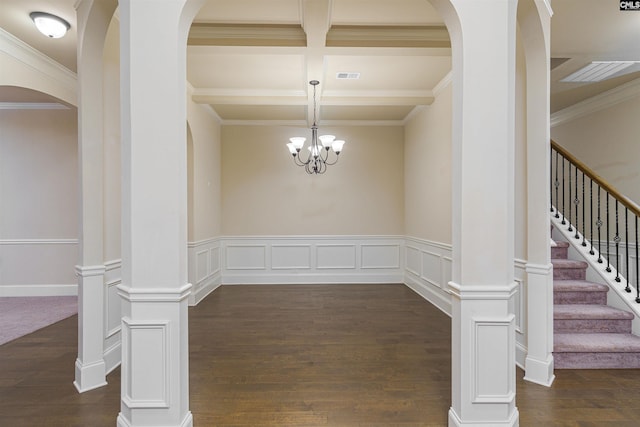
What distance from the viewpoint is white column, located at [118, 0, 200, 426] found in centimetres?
207

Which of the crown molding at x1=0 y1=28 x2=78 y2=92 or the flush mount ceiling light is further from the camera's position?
the crown molding at x1=0 y1=28 x2=78 y2=92

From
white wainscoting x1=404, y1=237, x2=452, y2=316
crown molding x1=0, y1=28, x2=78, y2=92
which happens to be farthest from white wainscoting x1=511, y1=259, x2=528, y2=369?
crown molding x1=0, y1=28, x2=78, y2=92

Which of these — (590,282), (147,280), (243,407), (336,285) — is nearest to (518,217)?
(590,282)

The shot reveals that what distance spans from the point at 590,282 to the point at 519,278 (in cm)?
146

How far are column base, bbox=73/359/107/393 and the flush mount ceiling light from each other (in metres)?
2.93

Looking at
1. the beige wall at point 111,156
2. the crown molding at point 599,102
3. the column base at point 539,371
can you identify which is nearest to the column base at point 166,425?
the beige wall at point 111,156

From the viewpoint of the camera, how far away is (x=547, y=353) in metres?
2.86

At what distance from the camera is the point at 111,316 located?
10.0 feet

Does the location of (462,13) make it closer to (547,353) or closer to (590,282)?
(547,353)

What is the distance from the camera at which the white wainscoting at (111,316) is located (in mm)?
2975

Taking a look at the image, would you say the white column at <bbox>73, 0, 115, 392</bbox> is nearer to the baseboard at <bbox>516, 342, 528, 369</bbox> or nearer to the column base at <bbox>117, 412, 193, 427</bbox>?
the column base at <bbox>117, 412, 193, 427</bbox>

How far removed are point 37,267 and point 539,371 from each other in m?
6.95

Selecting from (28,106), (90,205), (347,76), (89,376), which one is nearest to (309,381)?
(89,376)

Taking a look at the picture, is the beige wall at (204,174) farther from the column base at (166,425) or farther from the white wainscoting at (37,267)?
the column base at (166,425)
